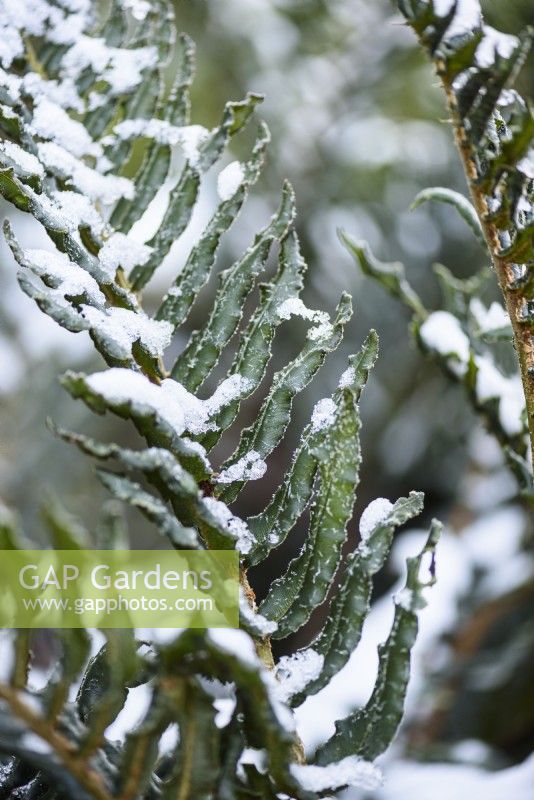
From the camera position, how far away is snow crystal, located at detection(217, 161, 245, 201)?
407mm

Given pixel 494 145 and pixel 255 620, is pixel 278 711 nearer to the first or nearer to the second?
pixel 255 620

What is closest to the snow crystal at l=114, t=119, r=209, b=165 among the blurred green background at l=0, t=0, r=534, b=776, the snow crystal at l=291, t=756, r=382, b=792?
the snow crystal at l=291, t=756, r=382, b=792

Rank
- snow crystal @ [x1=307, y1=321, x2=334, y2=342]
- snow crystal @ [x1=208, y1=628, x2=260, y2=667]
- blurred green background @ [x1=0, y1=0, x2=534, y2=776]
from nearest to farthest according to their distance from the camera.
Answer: snow crystal @ [x1=208, y1=628, x2=260, y2=667] → snow crystal @ [x1=307, y1=321, x2=334, y2=342] → blurred green background @ [x1=0, y1=0, x2=534, y2=776]

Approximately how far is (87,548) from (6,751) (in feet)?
0.34

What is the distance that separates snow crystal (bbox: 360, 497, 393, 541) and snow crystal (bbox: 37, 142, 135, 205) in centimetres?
23

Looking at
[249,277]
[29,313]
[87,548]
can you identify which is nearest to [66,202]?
[249,277]

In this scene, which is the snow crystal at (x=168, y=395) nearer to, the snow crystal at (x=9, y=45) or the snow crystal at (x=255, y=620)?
the snow crystal at (x=255, y=620)

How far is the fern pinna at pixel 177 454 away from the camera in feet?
0.90

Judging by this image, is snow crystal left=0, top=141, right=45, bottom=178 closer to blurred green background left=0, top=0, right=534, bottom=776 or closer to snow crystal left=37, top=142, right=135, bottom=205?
snow crystal left=37, top=142, right=135, bottom=205

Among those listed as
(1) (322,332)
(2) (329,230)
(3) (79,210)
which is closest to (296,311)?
(1) (322,332)

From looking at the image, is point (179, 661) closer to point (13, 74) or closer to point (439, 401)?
point (13, 74)

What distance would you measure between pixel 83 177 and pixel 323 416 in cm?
19

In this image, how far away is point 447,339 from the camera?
1.65 ft

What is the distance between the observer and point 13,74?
1.49 feet
